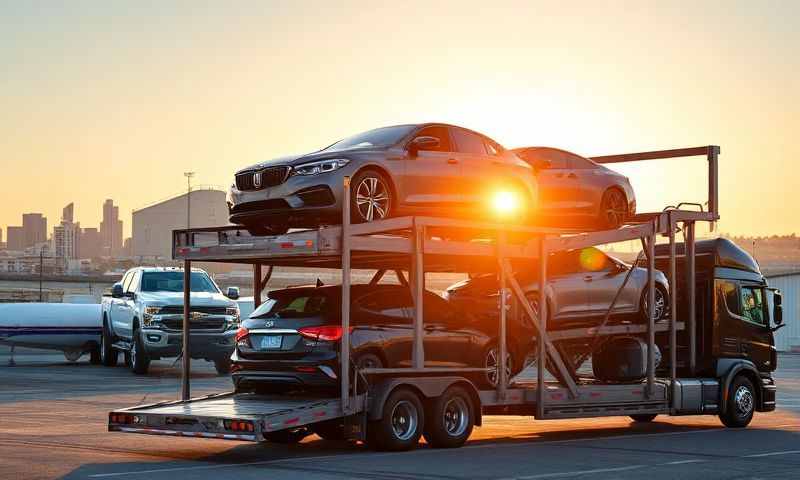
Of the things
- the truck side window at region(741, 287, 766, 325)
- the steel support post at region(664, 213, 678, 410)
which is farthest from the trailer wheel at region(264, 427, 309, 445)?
the truck side window at region(741, 287, 766, 325)

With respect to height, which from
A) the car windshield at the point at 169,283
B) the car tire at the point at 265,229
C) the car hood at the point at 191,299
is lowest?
the car hood at the point at 191,299

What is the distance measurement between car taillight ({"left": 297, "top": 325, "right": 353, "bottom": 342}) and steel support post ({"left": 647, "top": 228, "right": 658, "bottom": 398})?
532 cm

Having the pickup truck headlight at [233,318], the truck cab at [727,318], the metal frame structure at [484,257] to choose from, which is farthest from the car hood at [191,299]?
the truck cab at [727,318]

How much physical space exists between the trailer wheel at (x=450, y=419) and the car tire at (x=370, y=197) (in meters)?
2.16

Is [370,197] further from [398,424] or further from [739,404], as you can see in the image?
[739,404]

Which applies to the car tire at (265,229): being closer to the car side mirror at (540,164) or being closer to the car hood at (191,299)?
the car side mirror at (540,164)

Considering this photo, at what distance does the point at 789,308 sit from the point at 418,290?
200ft

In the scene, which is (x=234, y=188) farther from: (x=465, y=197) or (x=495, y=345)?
(x=495, y=345)

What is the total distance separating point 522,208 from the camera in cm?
1622

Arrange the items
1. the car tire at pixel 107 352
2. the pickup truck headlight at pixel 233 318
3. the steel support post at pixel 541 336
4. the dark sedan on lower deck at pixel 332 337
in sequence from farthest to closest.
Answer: the car tire at pixel 107 352
the pickup truck headlight at pixel 233 318
the steel support post at pixel 541 336
the dark sedan on lower deck at pixel 332 337

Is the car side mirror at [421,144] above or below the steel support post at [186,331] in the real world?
above

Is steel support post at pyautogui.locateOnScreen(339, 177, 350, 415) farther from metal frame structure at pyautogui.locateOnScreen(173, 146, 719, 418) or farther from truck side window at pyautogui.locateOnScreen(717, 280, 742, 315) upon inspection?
truck side window at pyautogui.locateOnScreen(717, 280, 742, 315)

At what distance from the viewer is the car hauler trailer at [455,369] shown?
1331 cm

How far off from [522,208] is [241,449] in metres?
4.71
